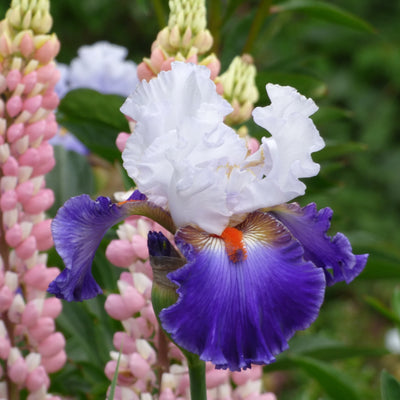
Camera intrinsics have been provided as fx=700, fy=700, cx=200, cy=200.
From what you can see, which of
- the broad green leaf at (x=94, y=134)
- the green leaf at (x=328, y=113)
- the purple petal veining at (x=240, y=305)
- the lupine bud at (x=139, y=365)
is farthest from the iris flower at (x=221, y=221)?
the green leaf at (x=328, y=113)

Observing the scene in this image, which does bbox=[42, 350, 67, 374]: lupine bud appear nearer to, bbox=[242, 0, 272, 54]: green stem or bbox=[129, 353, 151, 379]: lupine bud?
bbox=[129, 353, 151, 379]: lupine bud

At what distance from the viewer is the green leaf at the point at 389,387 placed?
0.58 meters

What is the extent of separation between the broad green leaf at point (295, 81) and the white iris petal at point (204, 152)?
419 millimetres

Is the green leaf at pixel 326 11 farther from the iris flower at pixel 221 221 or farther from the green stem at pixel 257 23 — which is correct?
the iris flower at pixel 221 221

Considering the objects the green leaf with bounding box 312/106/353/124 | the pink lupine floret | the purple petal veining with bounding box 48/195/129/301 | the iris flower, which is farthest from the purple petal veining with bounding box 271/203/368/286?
the green leaf with bounding box 312/106/353/124

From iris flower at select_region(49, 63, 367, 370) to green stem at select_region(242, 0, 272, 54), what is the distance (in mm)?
538

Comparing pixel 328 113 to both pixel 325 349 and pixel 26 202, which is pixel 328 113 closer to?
pixel 325 349

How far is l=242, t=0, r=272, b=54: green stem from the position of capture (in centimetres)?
99

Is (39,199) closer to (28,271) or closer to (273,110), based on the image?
(28,271)

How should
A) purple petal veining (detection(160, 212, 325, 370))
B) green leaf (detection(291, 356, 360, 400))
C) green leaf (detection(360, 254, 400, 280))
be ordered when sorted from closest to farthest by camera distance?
1. purple petal veining (detection(160, 212, 325, 370))
2. green leaf (detection(291, 356, 360, 400))
3. green leaf (detection(360, 254, 400, 280))

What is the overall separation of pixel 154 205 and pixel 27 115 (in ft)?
0.67

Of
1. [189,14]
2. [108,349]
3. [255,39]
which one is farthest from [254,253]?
[255,39]

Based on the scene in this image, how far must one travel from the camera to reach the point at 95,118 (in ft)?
2.75

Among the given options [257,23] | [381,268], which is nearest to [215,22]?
[257,23]
